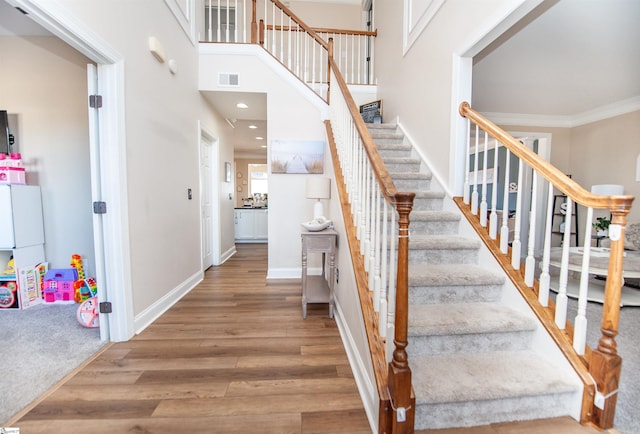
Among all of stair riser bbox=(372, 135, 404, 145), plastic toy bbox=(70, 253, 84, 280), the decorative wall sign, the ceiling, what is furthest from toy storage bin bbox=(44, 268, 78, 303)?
the decorative wall sign

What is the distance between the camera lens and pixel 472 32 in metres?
2.12

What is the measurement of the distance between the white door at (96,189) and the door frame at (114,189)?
0.03ft

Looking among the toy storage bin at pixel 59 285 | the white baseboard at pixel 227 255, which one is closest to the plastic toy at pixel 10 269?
the toy storage bin at pixel 59 285

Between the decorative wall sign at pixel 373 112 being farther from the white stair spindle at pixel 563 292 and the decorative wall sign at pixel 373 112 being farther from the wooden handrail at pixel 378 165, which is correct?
the white stair spindle at pixel 563 292

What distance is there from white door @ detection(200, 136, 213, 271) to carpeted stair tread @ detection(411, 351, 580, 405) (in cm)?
355

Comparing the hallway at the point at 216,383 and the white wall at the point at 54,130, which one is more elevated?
the white wall at the point at 54,130

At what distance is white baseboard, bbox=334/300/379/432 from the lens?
133 centimetres

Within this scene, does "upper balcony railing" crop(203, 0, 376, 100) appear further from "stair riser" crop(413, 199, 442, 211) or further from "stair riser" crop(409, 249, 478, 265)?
"stair riser" crop(409, 249, 478, 265)

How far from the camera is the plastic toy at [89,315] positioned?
2221 millimetres

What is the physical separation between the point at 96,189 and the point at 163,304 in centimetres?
123

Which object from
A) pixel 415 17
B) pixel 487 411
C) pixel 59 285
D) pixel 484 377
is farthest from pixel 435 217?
pixel 59 285

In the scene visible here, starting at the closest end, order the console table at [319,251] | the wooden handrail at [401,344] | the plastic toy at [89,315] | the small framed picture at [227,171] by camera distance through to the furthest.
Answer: the wooden handrail at [401,344], the plastic toy at [89,315], the console table at [319,251], the small framed picture at [227,171]

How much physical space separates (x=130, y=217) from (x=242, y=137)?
4746 millimetres

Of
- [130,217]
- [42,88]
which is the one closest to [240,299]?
[130,217]
